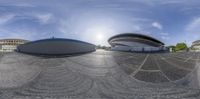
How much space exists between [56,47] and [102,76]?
4.64 meters

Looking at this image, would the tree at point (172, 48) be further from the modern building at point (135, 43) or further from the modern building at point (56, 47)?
the modern building at point (56, 47)

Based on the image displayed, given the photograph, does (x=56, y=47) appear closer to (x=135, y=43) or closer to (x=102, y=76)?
(x=102, y=76)

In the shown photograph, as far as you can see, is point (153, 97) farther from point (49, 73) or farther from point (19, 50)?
point (19, 50)

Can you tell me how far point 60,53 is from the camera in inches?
517

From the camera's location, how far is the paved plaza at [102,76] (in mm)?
7211

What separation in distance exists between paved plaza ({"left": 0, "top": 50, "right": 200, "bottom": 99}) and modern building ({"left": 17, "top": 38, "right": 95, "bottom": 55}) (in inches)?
19.8

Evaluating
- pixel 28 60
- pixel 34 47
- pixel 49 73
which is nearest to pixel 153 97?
pixel 49 73

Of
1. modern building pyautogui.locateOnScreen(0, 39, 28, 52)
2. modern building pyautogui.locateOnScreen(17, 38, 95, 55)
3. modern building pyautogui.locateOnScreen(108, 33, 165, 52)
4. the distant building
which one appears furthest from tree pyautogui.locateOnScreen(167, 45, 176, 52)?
modern building pyautogui.locateOnScreen(0, 39, 28, 52)

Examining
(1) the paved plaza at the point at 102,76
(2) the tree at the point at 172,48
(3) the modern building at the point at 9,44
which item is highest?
(3) the modern building at the point at 9,44

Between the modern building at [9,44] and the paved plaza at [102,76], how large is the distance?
128 cm

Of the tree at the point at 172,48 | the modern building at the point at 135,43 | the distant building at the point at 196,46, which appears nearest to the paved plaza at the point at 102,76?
the tree at the point at 172,48

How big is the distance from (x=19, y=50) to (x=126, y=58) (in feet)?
20.7

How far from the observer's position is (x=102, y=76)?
927 centimetres

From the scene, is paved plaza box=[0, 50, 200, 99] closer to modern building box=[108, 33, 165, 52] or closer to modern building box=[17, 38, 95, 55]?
modern building box=[17, 38, 95, 55]
